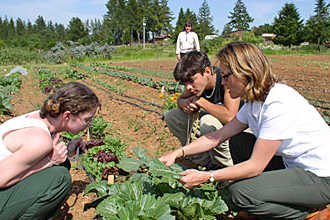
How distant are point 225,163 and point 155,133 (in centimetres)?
189

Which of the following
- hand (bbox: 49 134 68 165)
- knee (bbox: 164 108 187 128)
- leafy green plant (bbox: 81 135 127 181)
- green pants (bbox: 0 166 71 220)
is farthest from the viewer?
knee (bbox: 164 108 187 128)

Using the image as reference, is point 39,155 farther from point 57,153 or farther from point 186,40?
point 186,40

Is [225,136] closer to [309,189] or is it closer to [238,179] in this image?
[238,179]

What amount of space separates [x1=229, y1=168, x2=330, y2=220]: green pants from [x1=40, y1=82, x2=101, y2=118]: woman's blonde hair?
1.25 m

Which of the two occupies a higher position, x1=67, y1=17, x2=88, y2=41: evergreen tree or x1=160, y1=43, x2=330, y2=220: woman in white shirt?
x1=67, y1=17, x2=88, y2=41: evergreen tree

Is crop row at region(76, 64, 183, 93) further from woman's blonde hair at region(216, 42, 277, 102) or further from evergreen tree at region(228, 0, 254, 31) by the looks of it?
evergreen tree at region(228, 0, 254, 31)

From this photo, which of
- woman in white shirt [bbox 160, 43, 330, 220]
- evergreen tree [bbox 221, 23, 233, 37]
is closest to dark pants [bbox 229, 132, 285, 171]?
woman in white shirt [bbox 160, 43, 330, 220]

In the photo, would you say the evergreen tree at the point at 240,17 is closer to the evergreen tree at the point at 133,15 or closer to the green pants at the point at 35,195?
the evergreen tree at the point at 133,15

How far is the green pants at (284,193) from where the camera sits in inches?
76.8

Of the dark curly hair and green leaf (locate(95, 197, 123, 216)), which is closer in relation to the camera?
green leaf (locate(95, 197, 123, 216))

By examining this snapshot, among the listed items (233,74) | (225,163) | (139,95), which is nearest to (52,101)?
(233,74)

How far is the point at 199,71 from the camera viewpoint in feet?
8.98

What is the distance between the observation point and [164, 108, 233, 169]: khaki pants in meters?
2.96

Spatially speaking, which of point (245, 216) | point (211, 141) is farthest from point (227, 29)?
point (245, 216)
